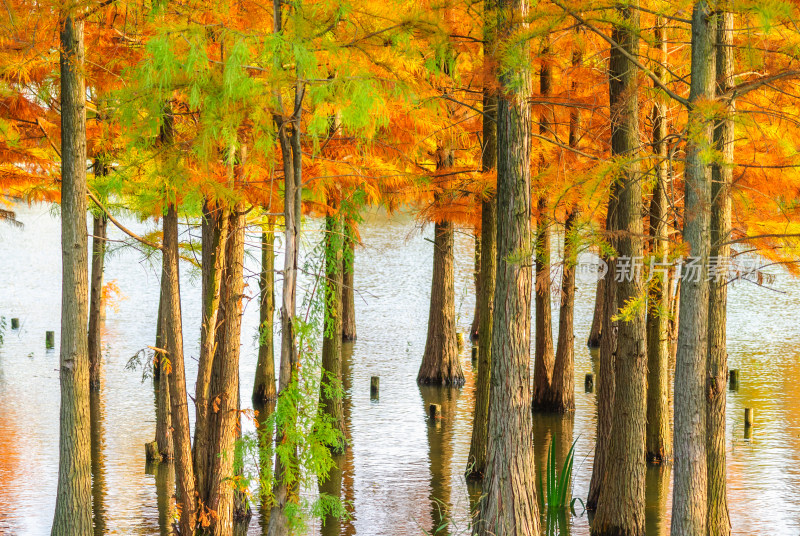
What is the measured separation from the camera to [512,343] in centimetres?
941

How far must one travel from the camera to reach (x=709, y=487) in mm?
10062

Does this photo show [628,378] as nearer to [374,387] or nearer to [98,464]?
[98,464]

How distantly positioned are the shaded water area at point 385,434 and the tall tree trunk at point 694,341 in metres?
0.88

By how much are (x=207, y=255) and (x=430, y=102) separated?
3828mm

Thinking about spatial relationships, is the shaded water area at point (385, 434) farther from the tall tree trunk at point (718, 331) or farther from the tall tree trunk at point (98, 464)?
the tall tree trunk at point (718, 331)

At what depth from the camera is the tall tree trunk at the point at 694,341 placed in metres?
8.39

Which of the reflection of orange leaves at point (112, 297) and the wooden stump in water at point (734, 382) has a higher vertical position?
the reflection of orange leaves at point (112, 297)

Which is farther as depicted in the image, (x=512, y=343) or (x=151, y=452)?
(x=151, y=452)

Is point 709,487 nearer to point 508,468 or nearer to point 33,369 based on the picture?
point 508,468

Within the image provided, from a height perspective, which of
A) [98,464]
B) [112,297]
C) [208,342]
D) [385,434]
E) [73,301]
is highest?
[73,301]

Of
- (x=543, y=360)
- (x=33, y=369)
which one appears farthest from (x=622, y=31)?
(x=33, y=369)

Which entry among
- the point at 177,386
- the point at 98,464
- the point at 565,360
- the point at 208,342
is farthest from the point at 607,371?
the point at 98,464

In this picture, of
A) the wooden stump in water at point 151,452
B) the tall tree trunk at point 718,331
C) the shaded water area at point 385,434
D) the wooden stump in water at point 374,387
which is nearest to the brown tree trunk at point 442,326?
the shaded water area at point 385,434

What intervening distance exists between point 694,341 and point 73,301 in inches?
262
